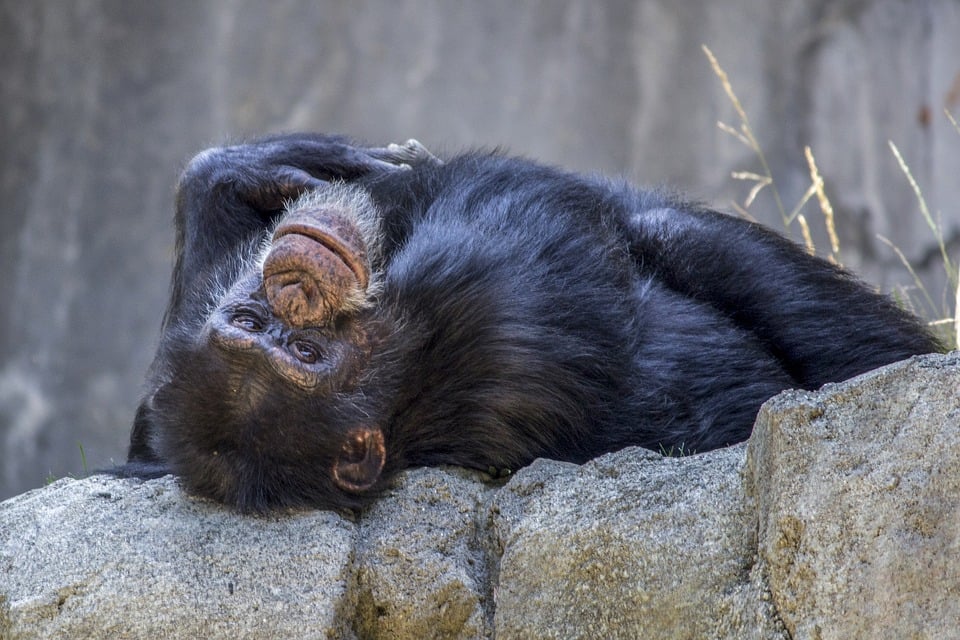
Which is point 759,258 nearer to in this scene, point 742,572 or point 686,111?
point 742,572

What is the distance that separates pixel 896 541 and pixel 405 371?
159 cm

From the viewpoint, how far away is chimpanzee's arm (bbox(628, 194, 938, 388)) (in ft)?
11.9

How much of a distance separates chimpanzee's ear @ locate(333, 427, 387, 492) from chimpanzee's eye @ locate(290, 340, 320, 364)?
213 millimetres

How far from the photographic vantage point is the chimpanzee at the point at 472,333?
3213 mm

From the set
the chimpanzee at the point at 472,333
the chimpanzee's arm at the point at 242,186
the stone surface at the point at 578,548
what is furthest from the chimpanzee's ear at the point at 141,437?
the stone surface at the point at 578,548

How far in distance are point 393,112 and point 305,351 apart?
263 inches

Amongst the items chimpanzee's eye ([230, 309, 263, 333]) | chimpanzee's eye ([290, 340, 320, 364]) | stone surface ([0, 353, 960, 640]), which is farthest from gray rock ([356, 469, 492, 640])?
chimpanzee's eye ([230, 309, 263, 333])

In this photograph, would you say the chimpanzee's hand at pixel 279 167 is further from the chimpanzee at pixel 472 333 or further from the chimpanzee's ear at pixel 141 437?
the chimpanzee's ear at pixel 141 437

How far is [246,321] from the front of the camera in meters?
3.29

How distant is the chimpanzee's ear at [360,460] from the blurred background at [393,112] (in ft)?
19.4

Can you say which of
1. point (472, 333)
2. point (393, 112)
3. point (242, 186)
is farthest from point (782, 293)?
point (393, 112)

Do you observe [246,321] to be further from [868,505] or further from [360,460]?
[868,505]

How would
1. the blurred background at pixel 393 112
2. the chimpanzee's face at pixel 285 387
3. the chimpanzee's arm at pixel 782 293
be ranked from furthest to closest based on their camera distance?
the blurred background at pixel 393 112 < the chimpanzee's arm at pixel 782 293 < the chimpanzee's face at pixel 285 387

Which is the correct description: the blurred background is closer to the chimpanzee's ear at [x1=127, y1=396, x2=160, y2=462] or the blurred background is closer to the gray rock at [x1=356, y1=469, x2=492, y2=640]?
the chimpanzee's ear at [x1=127, y1=396, x2=160, y2=462]
